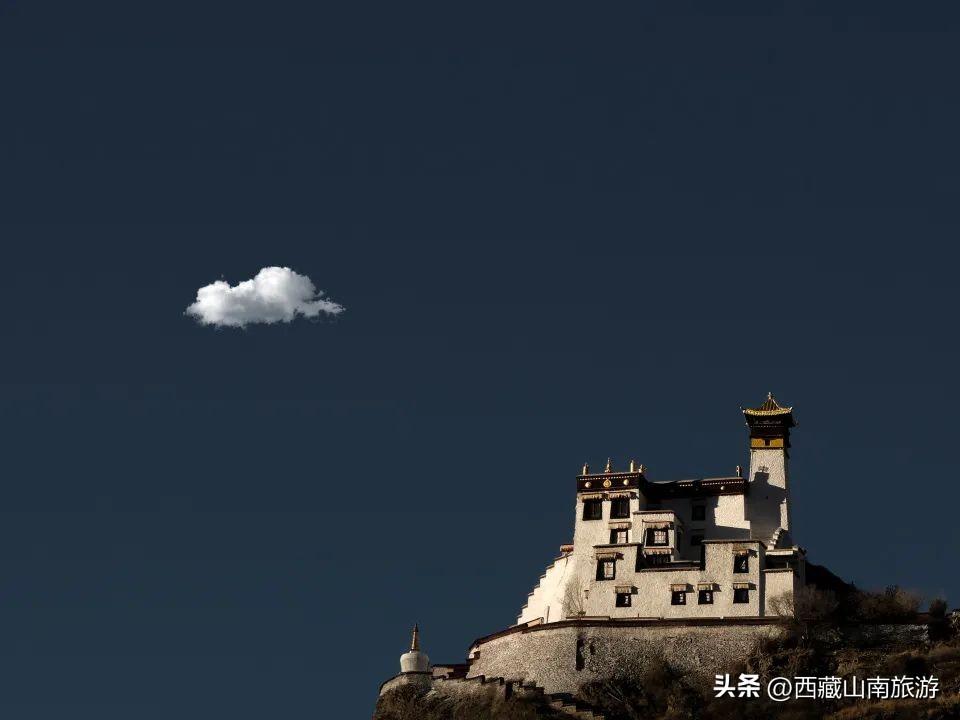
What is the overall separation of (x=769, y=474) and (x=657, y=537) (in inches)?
314

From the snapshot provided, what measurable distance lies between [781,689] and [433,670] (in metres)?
19.0

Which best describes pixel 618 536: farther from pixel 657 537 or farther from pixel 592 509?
pixel 657 537

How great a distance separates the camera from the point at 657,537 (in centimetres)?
12425

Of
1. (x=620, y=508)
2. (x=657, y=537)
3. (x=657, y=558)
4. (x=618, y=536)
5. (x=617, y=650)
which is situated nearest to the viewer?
(x=617, y=650)

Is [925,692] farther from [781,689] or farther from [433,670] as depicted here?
[433,670]

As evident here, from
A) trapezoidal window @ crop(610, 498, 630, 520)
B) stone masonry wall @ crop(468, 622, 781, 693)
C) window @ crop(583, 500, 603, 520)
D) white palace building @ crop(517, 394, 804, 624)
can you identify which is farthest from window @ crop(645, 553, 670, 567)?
window @ crop(583, 500, 603, 520)

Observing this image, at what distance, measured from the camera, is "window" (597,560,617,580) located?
12319 cm

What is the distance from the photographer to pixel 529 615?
416 feet

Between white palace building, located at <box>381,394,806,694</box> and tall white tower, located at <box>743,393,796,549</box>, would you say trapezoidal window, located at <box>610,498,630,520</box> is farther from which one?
tall white tower, located at <box>743,393,796,549</box>

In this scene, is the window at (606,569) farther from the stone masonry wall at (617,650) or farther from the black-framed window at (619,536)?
the stone masonry wall at (617,650)

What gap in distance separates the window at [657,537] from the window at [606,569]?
2321 millimetres

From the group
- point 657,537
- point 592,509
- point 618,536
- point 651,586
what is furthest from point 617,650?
point 592,509

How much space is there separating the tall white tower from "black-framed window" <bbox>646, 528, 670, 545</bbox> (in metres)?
4.76

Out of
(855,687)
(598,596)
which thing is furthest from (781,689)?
(598,596)
